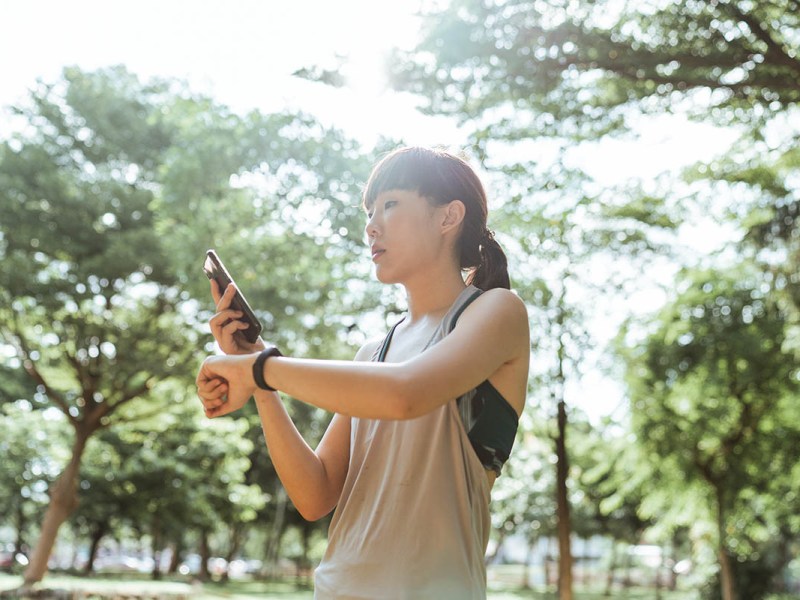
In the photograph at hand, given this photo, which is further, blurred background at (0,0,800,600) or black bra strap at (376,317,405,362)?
blurred background at (0,0,800,600)

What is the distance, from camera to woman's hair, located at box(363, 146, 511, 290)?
1.68 m

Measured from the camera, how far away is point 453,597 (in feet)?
4.52

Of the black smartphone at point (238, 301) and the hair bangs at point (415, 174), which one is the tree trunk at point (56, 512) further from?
the hair bangs at point (415, 174)

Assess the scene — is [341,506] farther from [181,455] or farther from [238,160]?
[181,455]

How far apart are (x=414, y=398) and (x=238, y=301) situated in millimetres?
455

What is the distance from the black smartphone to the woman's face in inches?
9.6

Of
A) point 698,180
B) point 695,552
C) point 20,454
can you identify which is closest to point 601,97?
point 698,180

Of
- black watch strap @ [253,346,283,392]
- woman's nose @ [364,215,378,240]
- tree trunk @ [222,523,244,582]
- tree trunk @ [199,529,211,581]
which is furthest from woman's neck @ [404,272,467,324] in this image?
tree trunk @ [222,523,244,582]

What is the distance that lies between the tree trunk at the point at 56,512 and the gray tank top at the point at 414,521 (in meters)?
18.0

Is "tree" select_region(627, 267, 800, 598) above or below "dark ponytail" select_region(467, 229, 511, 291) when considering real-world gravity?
above

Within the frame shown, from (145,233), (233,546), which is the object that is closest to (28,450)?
(145,233)

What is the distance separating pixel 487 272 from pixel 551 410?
Answer: 48.5ft

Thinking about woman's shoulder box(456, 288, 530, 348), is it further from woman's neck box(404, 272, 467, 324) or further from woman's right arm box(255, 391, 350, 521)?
woman's right arm box(255, 391, 350, 521)

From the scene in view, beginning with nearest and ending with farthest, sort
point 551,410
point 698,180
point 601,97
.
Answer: point 601,97 < point 698,180 < point 551,410
